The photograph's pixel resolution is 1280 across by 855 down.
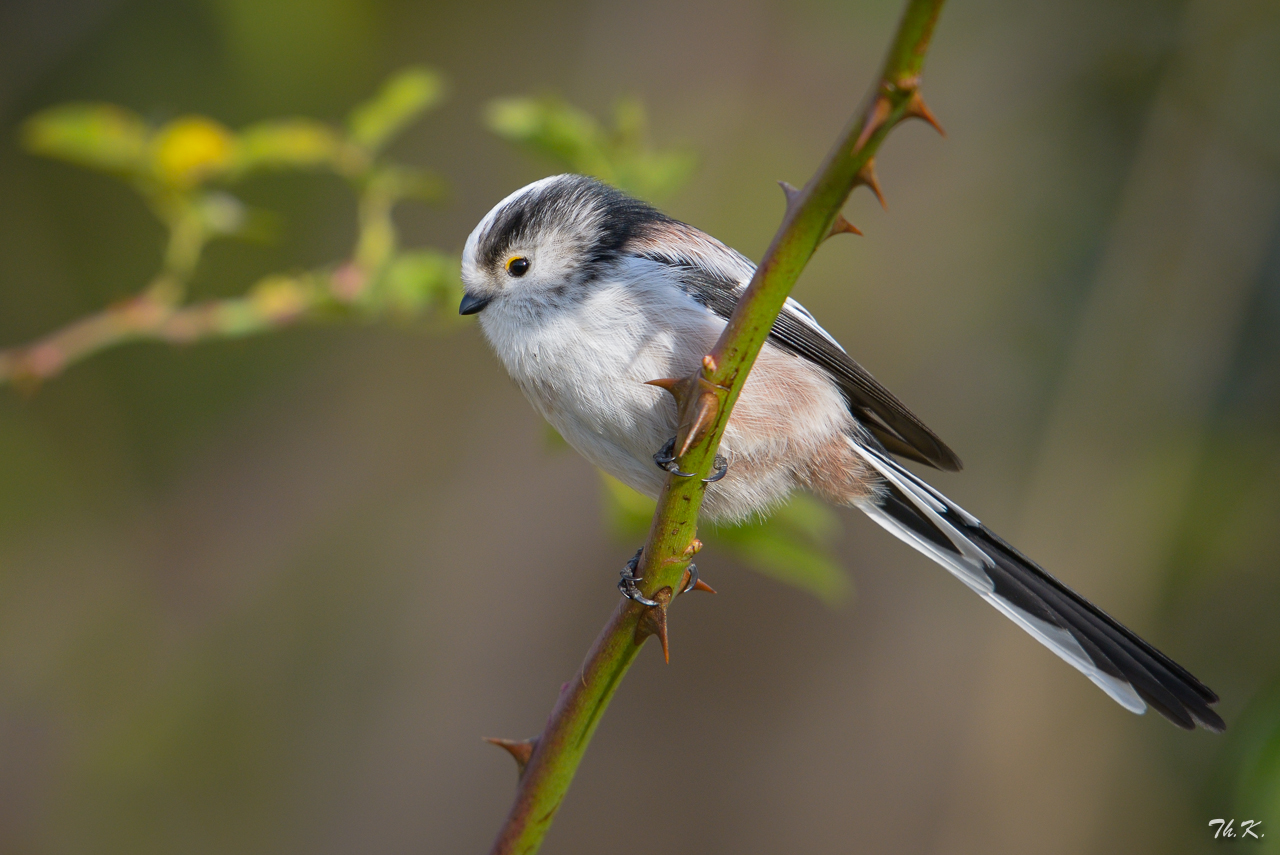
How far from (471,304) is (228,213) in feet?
1.68

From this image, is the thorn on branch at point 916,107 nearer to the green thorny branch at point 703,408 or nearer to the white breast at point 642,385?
the green thorny branch at point 703,408

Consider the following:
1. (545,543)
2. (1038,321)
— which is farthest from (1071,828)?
(545,543)

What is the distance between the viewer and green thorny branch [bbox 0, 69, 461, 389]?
5.73ft

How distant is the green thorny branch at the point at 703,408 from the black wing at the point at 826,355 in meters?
0.80

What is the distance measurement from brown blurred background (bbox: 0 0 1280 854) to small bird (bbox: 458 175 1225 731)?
1197 millimetres

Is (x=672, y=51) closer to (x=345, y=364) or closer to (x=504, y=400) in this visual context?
(x=504, y=400)

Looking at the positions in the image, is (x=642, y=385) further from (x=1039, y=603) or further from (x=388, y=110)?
(x=1039, y=603)

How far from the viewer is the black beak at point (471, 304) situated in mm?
1905

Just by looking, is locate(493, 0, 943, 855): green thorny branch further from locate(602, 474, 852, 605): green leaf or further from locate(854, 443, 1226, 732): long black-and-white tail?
locate(854, 443, 1226, 732): long black-and-white tail

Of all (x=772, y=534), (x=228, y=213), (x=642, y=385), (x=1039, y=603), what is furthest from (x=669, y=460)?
(x=228, y=213)

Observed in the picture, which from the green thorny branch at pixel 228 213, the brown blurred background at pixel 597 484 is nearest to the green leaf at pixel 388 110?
the green thorny branch at pixel 228 213

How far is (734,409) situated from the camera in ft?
5.66

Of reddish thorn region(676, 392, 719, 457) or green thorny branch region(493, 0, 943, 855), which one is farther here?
reddish thorn region(676, 392, 719, 457)

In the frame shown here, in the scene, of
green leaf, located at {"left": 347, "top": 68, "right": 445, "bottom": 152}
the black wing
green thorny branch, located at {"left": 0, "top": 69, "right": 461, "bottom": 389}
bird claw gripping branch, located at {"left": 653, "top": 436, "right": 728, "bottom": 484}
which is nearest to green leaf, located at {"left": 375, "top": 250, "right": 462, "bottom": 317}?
green thorny branch, located at {"left": 0, "top": 69, "right": 461, "bottom": 389}
